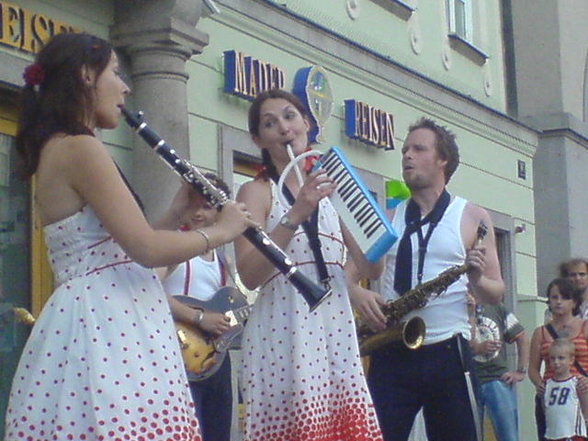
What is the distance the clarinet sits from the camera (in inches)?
180

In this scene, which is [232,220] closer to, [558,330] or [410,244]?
[410,244]

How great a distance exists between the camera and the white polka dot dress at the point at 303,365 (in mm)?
5109

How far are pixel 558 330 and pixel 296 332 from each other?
5771 mm

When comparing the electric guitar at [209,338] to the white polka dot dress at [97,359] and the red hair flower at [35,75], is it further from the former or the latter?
the red hair flower at [35,75]

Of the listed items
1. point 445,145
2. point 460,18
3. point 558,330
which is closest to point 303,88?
point 558,330

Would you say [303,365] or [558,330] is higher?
[558,330]

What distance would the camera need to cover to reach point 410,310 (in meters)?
6.06

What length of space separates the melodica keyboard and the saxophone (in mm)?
864

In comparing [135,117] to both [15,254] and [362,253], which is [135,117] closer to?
[362,253]

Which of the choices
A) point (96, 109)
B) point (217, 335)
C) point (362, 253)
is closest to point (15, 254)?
point (217, 335)

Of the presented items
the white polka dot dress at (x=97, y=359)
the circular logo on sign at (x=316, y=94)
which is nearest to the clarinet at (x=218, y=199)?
the white polka dot dress at (x=97, y=359)

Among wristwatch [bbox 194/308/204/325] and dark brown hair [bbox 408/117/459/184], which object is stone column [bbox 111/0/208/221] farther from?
dark brown hair [bbox 408/117/459/184]

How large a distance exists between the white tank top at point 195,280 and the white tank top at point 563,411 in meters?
3.92

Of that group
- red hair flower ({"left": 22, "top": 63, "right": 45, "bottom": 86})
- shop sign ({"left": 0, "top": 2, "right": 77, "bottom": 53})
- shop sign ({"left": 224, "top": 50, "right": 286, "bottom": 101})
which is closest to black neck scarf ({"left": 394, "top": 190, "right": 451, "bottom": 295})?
red hair flower ({"left": 22, "top": 63, "right": 45, "bottom": 86})
